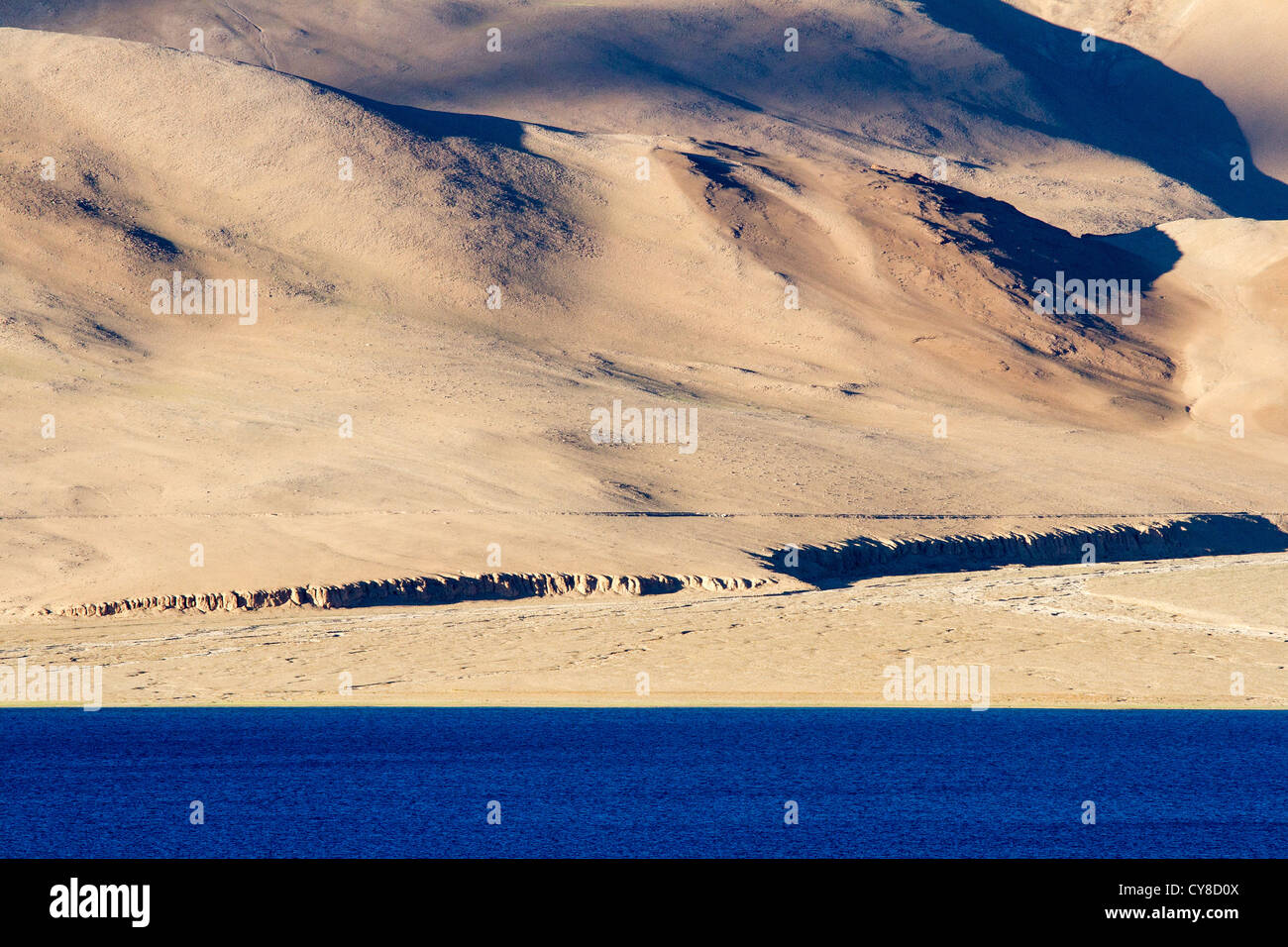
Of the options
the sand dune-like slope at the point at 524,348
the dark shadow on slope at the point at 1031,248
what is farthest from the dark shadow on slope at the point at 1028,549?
the dark shadow on slope at the point at 1031,248

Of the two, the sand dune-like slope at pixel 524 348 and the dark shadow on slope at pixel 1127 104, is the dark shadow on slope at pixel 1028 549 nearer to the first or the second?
the sand dune-like slope at pixel 524 348

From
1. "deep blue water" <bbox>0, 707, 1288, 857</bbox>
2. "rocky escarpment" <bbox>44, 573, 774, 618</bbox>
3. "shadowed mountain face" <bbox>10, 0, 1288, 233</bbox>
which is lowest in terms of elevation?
"deep blue water" <bbox>0, 707, 1288, 857</bbox>

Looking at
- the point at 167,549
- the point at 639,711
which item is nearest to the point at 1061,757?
the point at 639,711

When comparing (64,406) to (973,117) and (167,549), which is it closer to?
(167,549)

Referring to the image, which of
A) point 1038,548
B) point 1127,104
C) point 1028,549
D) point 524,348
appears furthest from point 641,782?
point 1127,104

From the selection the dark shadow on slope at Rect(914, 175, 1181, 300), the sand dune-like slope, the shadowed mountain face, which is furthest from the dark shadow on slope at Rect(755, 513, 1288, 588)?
the shadowed mountain face

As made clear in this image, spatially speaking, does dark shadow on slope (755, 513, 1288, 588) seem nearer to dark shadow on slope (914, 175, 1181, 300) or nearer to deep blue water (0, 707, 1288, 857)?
deep blue water (0, 707, 1288, 857)
